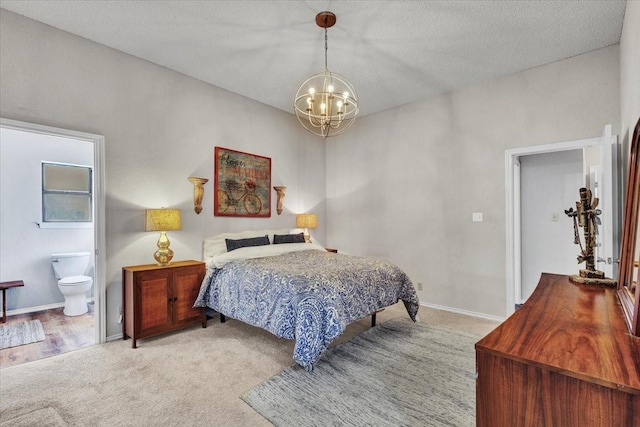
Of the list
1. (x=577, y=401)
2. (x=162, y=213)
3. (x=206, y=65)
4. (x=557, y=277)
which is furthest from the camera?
(x=206, y=65)

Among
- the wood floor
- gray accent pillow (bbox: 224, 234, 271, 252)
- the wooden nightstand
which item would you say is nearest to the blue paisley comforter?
the wooden nightstand

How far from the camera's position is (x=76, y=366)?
8.32ft

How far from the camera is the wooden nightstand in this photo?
9.61 feet

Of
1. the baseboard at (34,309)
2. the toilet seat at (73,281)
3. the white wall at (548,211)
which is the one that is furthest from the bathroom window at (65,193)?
the white wall at (548,211)

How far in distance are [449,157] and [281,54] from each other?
2.48 meters

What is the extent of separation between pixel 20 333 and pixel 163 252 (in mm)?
1747

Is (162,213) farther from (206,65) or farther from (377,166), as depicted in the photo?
(377,166)

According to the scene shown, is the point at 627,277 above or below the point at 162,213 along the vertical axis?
below

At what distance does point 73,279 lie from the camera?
3.93m

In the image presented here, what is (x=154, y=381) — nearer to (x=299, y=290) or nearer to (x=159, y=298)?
(x=159, y=298)

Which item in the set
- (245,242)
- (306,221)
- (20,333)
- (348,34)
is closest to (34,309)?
(20,333)

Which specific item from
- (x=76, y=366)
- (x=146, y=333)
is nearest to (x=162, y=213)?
(x=146, y=333)

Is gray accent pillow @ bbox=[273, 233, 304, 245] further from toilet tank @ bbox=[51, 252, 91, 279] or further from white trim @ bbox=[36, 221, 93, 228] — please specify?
white trim @ bbox=[36, 221, 93, 228]

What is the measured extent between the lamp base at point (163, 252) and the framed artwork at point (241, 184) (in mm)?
798
